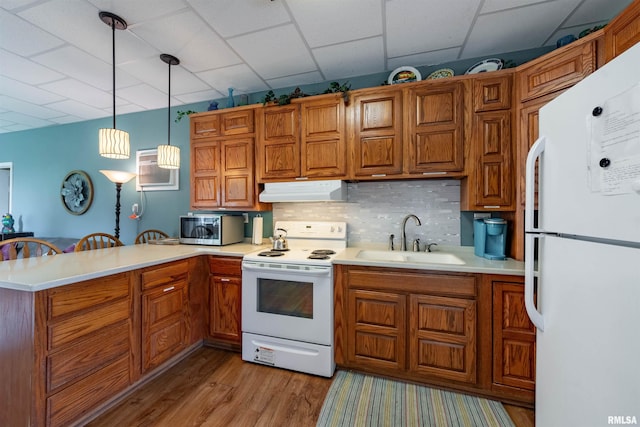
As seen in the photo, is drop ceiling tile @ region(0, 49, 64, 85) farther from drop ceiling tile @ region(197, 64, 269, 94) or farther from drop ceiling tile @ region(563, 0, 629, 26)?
drop ceiling tile @ region(563, 0, 629, 26)

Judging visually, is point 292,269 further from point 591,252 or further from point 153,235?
point 153,235

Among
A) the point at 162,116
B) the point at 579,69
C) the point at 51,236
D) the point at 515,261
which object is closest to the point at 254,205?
the point at 162,116

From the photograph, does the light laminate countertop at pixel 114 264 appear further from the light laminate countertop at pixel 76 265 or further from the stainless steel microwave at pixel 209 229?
the stainless steel microwave at pixel 209 229

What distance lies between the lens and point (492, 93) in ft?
6.23

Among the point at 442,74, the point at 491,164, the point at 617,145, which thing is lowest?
the point at 617,145

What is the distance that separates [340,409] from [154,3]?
2.87 metres

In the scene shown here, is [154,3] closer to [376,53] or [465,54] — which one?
[376,53]

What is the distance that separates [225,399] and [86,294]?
1085 millimetres

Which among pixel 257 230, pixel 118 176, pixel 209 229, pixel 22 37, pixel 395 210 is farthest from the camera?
pixel 118 176

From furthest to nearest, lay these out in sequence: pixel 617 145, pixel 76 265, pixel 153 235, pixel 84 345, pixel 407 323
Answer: pixel 153 235 < pixel 407 323 < pixel 76 265 < pixel 84 345 < pixel 617 145

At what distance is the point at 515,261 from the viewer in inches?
71.9

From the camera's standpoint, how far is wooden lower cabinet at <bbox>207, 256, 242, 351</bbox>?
223 centimetres

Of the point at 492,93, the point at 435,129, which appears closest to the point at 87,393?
the point at 435,129

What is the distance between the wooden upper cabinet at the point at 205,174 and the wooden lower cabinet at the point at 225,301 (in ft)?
2.35
